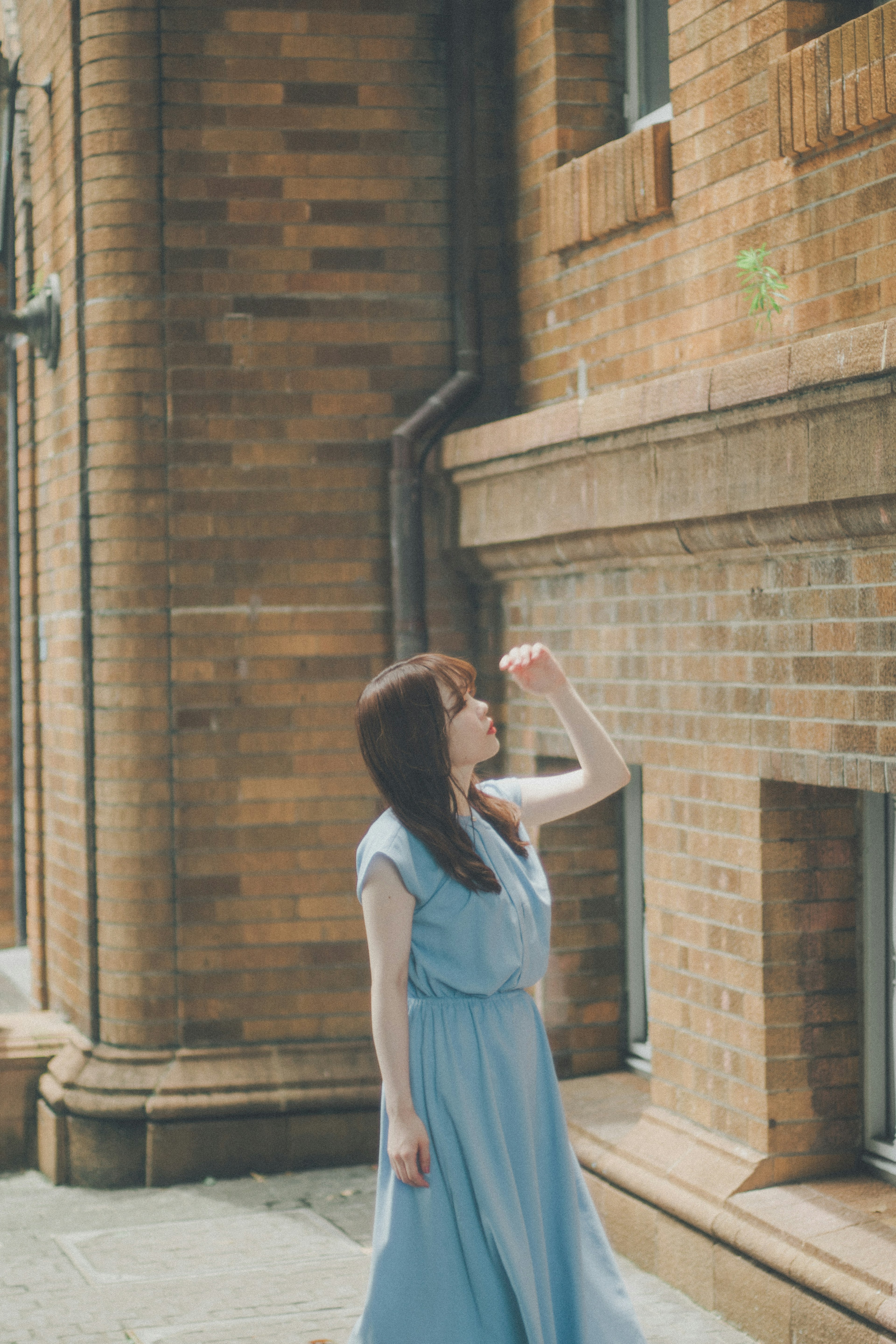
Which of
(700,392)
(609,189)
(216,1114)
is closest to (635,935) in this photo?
(216,1114)

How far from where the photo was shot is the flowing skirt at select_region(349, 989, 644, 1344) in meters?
3.21

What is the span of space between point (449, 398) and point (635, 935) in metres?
2.26

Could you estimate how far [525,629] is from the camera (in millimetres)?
6277

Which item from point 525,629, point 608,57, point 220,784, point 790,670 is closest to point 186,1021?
point 220,784

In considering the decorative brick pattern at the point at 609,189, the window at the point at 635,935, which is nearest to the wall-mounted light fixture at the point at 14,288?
the decorative brick pattern at the point at 609,189

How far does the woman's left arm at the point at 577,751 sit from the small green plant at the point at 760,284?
1559 mm

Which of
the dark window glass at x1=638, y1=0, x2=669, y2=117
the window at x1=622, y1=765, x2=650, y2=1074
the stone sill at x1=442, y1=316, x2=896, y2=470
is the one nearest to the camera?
the stone sill at x1=442, y1=316, x2=896, y2=470

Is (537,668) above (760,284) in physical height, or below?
below

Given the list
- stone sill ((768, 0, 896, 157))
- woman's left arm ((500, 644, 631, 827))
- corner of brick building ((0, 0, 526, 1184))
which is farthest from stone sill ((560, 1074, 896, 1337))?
stone sill ((768, 0, 896, 157))

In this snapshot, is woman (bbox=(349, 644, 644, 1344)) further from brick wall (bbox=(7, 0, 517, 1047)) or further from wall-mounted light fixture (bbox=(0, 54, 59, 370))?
wall-mounted light fixture (bbox=(0, 54, 59, 370))

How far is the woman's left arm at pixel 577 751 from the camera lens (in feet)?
11.2

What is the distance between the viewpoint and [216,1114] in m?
6.35

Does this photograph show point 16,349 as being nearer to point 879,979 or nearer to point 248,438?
point 248,438

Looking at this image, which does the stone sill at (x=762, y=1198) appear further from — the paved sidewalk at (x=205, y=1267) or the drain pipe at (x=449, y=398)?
the drain pipe at (x=449, y=398)
